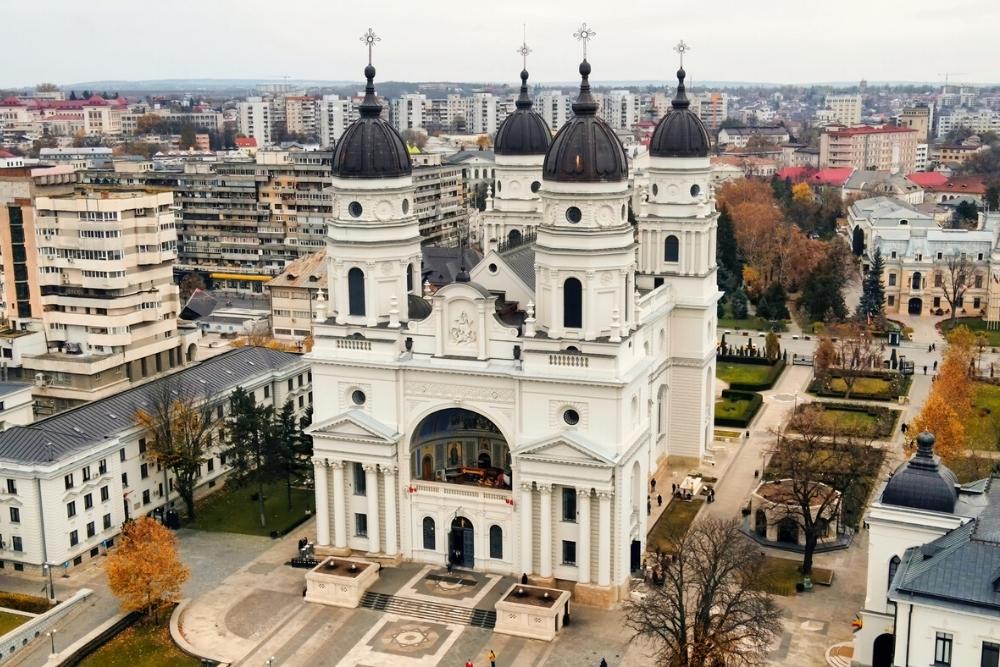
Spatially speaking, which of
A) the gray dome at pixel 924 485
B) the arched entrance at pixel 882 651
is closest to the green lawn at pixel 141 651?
the arched entrance at pixel 882 651

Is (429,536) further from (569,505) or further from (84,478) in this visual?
(84,478)

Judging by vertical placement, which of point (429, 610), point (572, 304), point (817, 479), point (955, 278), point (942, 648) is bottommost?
point (429, 610)

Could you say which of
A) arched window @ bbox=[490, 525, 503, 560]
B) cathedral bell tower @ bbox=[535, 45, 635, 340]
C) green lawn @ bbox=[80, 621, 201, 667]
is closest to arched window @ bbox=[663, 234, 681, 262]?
cathedral bell tower @ bbox=[535, 45, 635, 340]

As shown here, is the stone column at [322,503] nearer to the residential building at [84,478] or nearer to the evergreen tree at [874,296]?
the residential building at [84,478]

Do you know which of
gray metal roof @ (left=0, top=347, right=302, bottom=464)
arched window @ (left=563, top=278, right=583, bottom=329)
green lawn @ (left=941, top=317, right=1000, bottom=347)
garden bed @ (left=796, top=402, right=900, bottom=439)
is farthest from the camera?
green lawn @ (left=941, top=317, right=1000, bottom=347)

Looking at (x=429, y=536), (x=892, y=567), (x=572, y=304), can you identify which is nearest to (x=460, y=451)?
(x=429, y=536)

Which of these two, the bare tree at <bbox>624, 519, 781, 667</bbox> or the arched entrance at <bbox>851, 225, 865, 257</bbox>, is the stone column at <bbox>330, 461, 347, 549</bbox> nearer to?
the bare tree at <bbox>624, 519, 781, 667</bbox>
